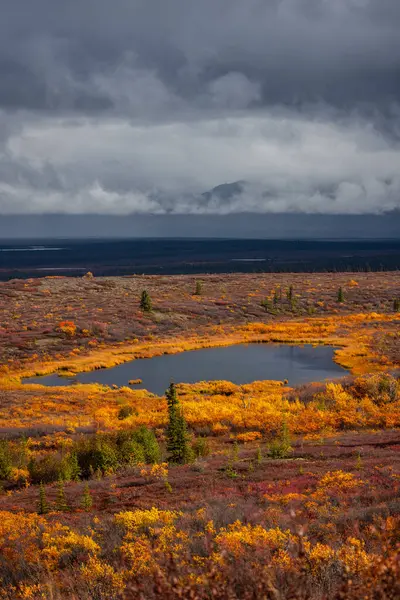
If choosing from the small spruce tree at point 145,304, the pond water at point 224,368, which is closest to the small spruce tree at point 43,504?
the pond water at point 224,368

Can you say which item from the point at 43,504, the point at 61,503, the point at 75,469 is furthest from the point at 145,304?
the point at 43,504

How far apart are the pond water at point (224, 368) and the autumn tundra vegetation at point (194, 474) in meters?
2.43

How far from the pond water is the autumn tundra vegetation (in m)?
2.43

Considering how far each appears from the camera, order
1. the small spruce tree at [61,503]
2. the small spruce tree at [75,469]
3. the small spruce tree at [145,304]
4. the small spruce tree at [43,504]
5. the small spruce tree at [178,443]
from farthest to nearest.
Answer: the small spruce tree at [145,304], the small spruce tree at [178,443], the small spruce tree at [75,469], the small spruce tree at [61,503], the small spruce tree at [43,504]

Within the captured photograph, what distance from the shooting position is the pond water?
58969 mm

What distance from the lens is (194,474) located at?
19.6 m

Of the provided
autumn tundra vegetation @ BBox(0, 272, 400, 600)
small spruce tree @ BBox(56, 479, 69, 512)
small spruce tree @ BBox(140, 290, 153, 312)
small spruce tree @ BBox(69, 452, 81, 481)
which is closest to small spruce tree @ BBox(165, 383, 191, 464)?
autumn tundra vegetation @ BBox(0, 272, 400, 600)

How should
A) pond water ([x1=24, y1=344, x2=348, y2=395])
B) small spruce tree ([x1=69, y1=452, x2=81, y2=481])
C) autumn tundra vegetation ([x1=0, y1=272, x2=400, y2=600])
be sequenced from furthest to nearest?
pond water ([x1=24, y1=344, x2=348, y2=395])
small spruce tree ([x1=69, y1=452, x2=81, y2=481])
autumn tundra vegetation ([x1=0, y1=272, x2=400, y2=600])

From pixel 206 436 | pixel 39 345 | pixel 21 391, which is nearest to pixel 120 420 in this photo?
pixel 206 436

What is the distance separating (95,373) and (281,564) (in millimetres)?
58936

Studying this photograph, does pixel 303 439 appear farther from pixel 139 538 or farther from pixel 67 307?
pixel 67 307

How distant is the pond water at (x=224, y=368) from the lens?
58969mm

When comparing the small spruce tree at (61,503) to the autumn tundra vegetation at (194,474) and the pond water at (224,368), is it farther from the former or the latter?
the pond water at (224,368)

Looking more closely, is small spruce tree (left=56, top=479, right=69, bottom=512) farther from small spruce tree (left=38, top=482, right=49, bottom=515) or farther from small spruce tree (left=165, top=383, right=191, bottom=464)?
small spruce tree (left=165, top=383, right=191, bottom=464)
